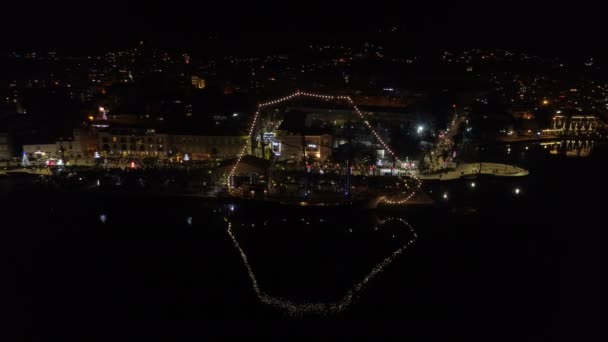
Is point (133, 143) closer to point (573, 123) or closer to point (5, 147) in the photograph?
point (5, 147)

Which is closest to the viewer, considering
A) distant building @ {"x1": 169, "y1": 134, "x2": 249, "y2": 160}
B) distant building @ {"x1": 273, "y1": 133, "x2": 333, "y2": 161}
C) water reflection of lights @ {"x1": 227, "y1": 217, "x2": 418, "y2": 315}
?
water reflection of lights @ {"x1": 227, "y1": 217, "x2": 418, "y2": 315}

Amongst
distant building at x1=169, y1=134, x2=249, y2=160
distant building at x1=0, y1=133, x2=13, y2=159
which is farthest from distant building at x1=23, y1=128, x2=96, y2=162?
distant building at x1=169, y1=134, x2=249, y2=160

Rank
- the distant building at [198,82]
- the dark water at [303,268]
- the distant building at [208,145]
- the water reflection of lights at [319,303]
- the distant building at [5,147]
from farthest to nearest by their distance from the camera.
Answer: the distant building at [198,82], the distant building at [5,147], the distant building at [208,145], the water reflection of lights at [319,303], the dark water at [303,268]

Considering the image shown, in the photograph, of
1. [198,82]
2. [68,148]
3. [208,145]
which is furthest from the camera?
[198,82]

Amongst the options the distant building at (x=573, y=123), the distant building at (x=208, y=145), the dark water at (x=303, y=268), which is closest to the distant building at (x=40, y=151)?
the dark water at (x=303, y=268)

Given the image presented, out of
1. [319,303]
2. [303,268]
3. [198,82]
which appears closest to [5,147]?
[303,268]

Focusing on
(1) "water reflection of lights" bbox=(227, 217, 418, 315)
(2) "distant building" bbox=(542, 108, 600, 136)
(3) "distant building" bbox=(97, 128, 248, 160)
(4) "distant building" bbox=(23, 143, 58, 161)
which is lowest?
(1) "water reflection of lights" bbox=(227, 217, 418, 315)

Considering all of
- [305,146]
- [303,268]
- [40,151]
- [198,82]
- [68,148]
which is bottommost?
[303,268]

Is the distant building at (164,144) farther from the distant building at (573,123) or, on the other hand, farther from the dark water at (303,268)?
the distant building at (573,123)

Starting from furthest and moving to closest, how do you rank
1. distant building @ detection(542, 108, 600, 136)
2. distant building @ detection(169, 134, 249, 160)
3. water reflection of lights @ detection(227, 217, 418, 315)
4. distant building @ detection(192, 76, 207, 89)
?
distant building @ detection(192, 76, 207, 89) → distant building @ detection(542, 108, 600, 136) → distant building @ detection(169, 134, 249, 160) → water reflection of lights @ detection(227, 217, 418, 315)

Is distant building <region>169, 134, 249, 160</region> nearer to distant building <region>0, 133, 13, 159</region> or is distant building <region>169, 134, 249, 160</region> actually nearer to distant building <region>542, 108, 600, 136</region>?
distant building <region>0, 133, 13, 159</region>
